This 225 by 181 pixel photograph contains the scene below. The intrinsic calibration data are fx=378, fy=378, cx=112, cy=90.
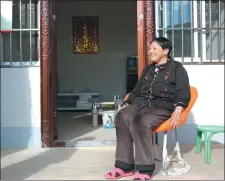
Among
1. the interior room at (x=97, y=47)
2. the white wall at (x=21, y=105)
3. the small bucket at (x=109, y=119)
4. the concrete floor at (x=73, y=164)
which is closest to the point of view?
the concrete floor at (x=73, y=164)

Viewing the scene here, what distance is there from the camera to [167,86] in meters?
3.60

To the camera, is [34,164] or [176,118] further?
[34,164]

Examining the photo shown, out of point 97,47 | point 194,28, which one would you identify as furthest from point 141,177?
point 97,47

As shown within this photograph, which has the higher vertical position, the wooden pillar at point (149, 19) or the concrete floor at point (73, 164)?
the wooden pillar at point (149, 19)

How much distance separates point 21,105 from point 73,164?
1329mm

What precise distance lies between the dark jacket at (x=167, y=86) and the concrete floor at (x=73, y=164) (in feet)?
2.36

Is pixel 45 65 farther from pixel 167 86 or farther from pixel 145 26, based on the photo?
pixel 167 86

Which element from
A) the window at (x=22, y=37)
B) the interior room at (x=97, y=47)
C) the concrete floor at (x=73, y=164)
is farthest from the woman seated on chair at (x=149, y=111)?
the interior room at (x=97, y=47)

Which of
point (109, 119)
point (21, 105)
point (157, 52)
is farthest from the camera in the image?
point (109, 119)

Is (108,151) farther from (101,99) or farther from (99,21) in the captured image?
(99,21)

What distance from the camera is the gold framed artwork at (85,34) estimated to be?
10.2 m

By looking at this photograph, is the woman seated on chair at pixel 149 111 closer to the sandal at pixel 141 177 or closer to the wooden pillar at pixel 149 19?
the sandal at pixel 141 177

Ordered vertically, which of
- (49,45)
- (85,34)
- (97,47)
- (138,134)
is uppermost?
(85,34)

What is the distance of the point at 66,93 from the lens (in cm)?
945
